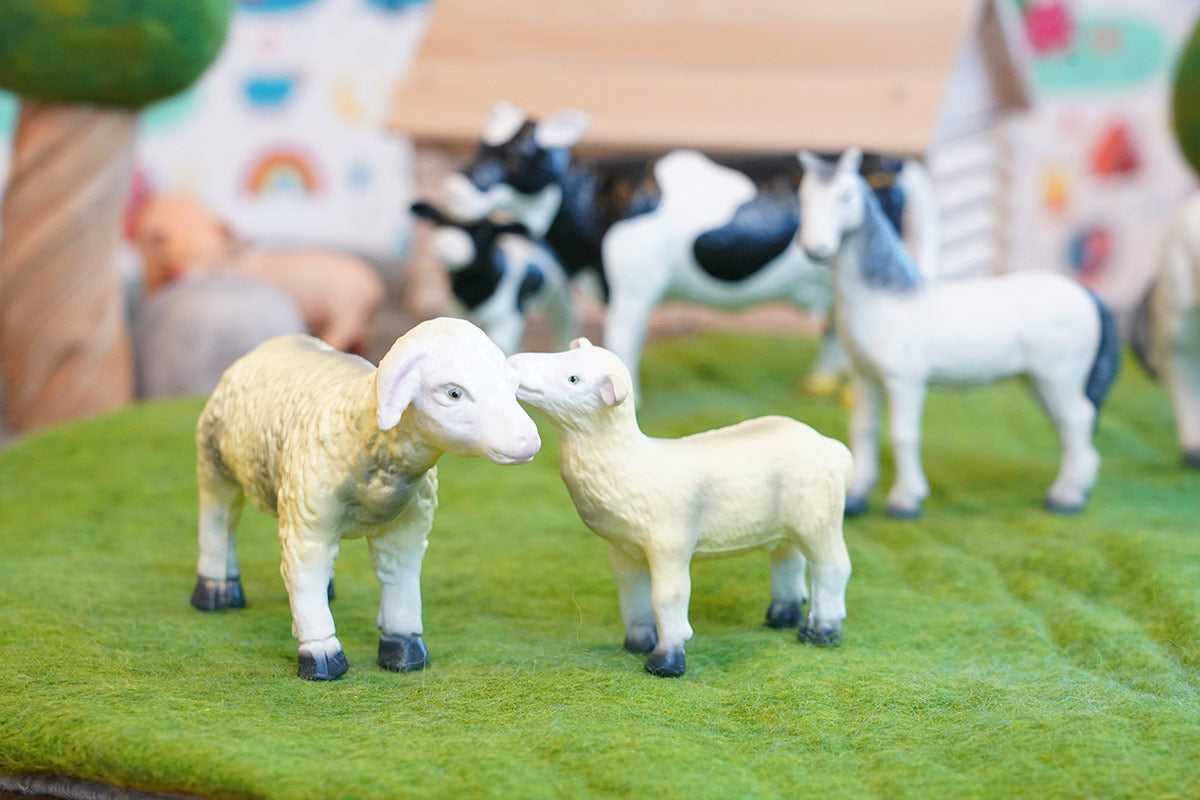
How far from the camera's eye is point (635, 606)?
86.9 inches

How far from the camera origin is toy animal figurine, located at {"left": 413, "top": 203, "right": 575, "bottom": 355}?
379 centimetres

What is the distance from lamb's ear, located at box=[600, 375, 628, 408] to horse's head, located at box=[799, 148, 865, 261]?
94 centimetres

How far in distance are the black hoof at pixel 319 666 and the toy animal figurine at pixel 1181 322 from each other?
7.93 feet

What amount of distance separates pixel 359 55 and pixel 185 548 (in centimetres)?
405

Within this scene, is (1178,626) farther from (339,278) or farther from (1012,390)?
(339,278)

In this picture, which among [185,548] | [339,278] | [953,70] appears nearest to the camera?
[185,548]

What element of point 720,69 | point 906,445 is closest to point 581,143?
point 720,69

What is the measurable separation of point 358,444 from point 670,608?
21.4 inches

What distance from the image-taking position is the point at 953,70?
13.9 ft

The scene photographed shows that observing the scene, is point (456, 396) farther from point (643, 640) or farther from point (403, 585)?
point (643, 640)

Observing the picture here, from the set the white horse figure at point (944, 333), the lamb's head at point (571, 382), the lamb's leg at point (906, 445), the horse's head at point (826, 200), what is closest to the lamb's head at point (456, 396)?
the lamb's head at point (571, 382)

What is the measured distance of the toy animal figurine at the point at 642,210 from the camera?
3.61 m

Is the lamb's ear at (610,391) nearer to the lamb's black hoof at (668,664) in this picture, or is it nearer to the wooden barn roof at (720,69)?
the lamb's black hoof at (668,664)

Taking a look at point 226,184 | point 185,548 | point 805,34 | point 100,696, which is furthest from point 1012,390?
point 226,184
